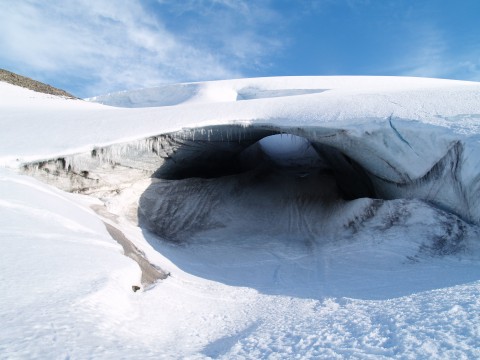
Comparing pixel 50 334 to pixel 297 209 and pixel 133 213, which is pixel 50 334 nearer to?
pixel 133 213

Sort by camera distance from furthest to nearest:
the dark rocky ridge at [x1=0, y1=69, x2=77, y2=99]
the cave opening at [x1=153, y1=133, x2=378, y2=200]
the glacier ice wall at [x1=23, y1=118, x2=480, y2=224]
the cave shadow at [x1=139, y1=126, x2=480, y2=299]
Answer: the dark rocky ridge at [x1=0, y1=69, x2=77, y2=99]
the cave opening at [x1=153, y1=133, x2=378, y2=200]
the glacier ice wall at [x1=23, y1=118, x2=480, y2=224]
the cave shadow at [x1=139, y1=126, x2=480, y2=299]

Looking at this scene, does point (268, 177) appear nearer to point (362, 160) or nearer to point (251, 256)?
Result: point (362, 160)

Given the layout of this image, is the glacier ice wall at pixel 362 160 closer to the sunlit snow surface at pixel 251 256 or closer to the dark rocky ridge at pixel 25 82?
the sunlit snow surface at pixel 251 256

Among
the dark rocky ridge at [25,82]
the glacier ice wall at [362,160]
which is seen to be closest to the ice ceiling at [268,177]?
the glacier ice wall at [362,160]

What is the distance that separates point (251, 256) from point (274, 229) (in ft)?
5.37

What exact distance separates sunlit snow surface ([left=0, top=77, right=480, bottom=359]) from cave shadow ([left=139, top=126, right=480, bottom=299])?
5 cm

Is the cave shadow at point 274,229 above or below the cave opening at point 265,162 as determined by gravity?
below

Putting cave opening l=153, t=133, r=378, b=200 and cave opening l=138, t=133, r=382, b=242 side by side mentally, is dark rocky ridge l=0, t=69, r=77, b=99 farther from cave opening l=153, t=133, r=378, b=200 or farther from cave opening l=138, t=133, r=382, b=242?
cave opening l=138, t=133, r=382, b=242

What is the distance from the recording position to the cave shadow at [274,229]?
15.0 ft

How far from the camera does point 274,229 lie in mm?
8008

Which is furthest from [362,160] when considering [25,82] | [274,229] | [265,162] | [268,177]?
[25,82]

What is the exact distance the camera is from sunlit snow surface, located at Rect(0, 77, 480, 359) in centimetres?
258

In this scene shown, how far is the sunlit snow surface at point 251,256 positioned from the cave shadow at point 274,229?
46 millimetres

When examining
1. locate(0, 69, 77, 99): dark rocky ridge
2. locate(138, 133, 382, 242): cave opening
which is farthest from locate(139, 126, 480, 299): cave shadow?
locate(0, 69, 77, 99): dark rocky ridge
